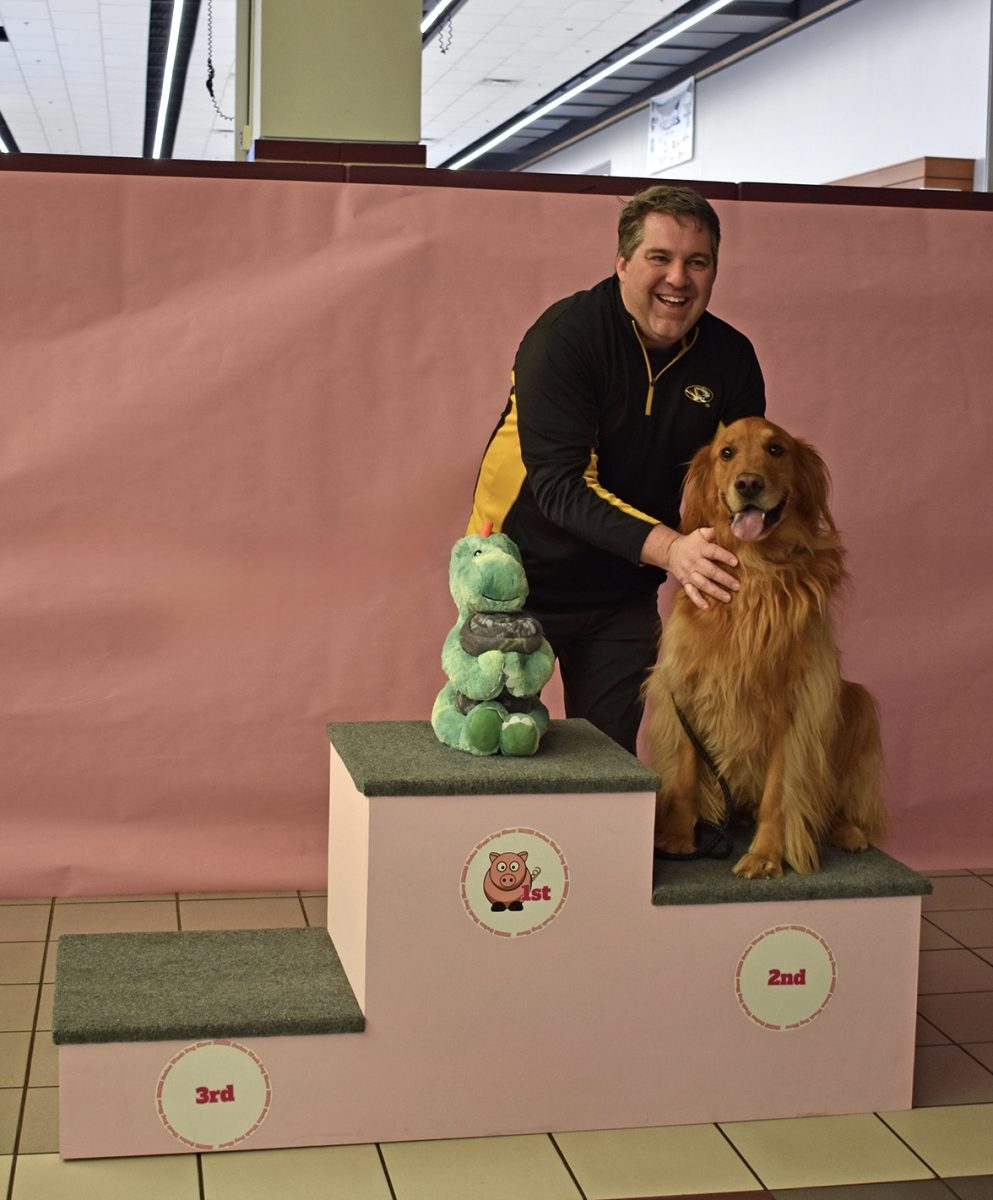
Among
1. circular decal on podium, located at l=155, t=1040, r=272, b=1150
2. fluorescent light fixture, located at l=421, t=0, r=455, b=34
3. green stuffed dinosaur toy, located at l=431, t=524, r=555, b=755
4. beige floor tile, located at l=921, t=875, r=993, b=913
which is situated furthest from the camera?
fluorescent light fixture, located at l=421, t=0, r=455, b=34

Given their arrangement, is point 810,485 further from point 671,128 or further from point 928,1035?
point 671,128

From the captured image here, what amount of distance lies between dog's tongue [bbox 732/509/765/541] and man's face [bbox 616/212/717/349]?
1.46ft

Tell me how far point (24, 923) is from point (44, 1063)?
916 millimetres

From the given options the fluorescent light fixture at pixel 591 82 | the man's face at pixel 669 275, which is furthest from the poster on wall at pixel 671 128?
the man's face at pixel 669 275

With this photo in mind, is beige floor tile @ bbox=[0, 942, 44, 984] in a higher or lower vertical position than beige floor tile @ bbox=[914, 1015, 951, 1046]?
lower

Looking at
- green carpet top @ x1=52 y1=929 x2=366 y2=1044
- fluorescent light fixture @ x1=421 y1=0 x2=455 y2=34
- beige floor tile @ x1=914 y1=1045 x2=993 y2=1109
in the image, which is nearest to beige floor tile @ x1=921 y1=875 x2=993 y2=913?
beige floor tile @ x1=914 y1=1045 x2=993 y2=1109

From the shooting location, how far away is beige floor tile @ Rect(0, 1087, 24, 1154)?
8.54ft

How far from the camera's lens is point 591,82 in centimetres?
1313

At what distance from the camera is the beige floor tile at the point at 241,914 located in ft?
12.5

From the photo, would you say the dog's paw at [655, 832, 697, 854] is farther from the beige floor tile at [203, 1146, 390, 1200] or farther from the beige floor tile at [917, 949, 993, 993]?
the beige floor tile at [917, 949, 993, 993]

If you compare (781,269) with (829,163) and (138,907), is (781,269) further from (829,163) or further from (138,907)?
(829,163)

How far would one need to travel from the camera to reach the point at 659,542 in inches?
107

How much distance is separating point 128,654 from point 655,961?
6.14ft

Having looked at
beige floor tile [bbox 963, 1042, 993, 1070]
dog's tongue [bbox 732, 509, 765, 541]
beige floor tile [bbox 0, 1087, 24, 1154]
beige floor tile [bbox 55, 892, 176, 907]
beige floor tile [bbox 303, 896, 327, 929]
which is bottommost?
beige floor tile [bbox 303, 896, 327, 929]
